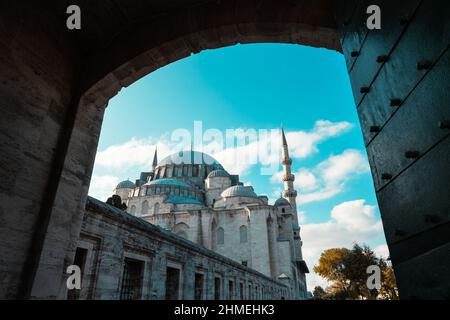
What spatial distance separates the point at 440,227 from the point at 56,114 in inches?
127

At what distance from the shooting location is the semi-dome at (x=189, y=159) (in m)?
51.6

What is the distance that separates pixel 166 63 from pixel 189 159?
49.6 meters

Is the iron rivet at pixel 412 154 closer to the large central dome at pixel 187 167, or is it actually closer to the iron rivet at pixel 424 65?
the iron rivet at pixel 424 65

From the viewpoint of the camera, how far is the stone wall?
17.1ft

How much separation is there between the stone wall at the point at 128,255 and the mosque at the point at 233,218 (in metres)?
21.8

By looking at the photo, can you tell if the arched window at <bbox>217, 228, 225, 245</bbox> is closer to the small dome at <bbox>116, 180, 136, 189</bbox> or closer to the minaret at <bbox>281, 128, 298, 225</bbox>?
the minaret at <bbox>281, 128, 298, 225</bbox>

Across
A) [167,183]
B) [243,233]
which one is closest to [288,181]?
[243,233]

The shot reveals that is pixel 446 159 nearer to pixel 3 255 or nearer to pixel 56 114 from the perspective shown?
pixel 3 255

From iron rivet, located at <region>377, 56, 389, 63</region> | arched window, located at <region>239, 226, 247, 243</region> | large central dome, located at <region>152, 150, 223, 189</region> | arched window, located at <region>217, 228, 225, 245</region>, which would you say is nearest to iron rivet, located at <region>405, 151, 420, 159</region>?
iron rivet, located at <region>377, 56, 389, 63</region>

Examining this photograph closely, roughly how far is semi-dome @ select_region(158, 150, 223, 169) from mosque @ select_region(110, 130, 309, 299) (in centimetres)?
568

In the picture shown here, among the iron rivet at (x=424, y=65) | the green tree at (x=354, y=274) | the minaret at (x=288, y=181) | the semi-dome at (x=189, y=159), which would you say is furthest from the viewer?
the semi-dome at (x=189, y=159)

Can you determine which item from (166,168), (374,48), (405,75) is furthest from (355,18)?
(166,168)

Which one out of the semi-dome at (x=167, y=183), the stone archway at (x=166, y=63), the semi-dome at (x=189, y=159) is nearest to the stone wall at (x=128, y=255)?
the stone archway at (x=166, y=63)

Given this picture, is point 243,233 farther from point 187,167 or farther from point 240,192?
point 187,167
